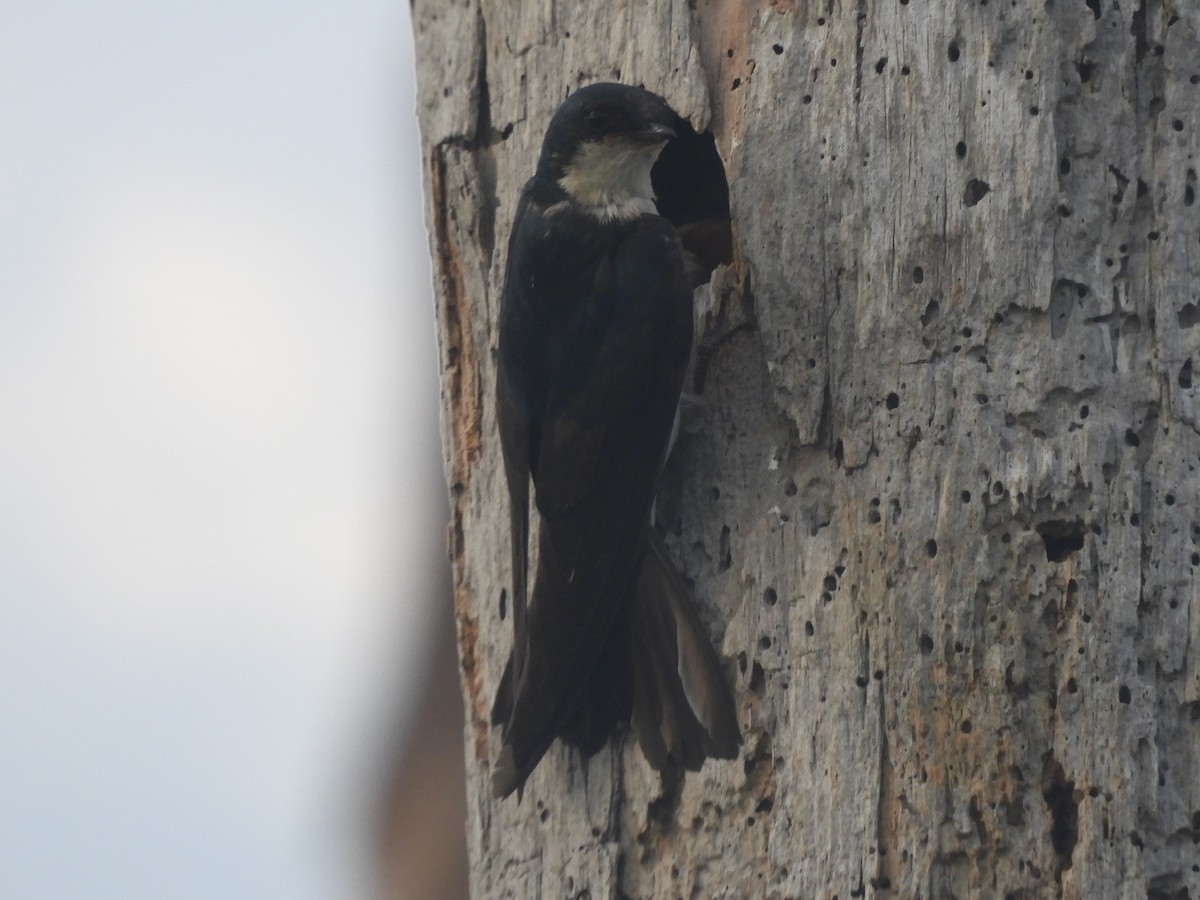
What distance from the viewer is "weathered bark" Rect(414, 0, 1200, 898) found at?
2.29m

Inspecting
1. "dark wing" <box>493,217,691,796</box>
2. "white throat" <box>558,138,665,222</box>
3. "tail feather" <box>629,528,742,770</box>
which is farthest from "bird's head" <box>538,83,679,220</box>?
"tail feather" <box>629,528,742,770</box>

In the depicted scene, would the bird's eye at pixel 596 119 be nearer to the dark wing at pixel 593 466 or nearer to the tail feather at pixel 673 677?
the dark wing at pixel 593 466

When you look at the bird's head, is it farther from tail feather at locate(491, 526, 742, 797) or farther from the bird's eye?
tail feather at locate(491, 526, 742, 797)

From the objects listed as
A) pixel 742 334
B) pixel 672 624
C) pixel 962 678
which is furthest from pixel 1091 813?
pixel 742 334

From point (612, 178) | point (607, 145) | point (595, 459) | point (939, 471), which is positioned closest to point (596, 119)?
point (607, 145)

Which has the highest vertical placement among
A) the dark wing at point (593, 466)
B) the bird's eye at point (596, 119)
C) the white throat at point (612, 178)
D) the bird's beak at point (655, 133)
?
the bird's eye at point (596, 119)

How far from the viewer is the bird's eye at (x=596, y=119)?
2.83 metres

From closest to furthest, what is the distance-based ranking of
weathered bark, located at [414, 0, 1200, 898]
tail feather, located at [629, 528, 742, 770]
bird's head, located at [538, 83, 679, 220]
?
weathered bark, located at [414, 0, 1200, 898] → tail feather, located at [629, 528, 742, 770] → bird's head, located at [538, 83, 679, 220]

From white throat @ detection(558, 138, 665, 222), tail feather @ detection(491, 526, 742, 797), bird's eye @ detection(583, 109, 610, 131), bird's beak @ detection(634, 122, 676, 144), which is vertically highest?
bird's eye @ detection(583, 109, 610, 131)

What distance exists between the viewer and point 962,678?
93.4 inches

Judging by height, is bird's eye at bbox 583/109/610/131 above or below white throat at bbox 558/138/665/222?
above

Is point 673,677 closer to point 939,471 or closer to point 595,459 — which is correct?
point 595,459

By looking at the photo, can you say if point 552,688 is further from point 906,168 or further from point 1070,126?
point 1070,126

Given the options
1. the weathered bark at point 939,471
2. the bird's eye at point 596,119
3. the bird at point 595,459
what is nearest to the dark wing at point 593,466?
the bird at point 595,459
